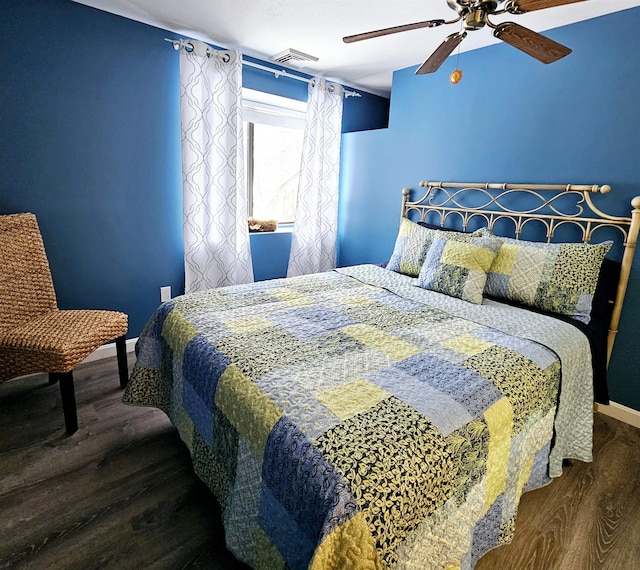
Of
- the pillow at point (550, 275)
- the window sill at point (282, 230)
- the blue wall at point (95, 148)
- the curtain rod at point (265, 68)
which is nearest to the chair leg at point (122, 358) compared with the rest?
the blue wall at point (95, 148)

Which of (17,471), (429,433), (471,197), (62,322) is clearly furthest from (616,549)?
(62,322)

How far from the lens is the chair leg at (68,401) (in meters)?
1.87

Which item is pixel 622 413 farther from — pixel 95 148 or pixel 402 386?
pixel 95 148

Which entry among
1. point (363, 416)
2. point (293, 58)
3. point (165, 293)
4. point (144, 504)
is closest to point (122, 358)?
point (165, 293)

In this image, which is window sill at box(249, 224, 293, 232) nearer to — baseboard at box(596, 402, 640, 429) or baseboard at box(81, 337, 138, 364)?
baseboard at box(81, 337, 138, 364)

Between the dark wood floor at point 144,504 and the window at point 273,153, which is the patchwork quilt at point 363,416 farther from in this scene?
the window at point 273,153

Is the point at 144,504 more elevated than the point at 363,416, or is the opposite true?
the point at 363,416

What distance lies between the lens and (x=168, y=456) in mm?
1808

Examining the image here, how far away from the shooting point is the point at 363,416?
42.0 inches

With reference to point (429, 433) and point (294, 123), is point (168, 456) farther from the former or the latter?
point (294, 123)

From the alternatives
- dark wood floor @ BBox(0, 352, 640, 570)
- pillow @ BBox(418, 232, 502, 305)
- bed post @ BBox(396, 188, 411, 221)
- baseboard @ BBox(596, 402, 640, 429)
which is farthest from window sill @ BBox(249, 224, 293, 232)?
baseboard @ BBox(596, 402, 640, 429)

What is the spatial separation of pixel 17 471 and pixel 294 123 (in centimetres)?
329

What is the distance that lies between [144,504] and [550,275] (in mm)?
2270

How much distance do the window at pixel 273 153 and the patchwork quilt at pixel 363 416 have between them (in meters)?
1.94
